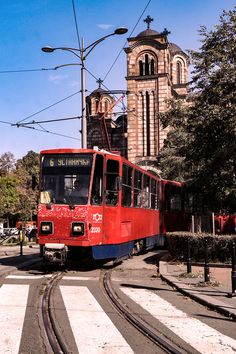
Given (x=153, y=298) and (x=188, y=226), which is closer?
(x=153, y=298)

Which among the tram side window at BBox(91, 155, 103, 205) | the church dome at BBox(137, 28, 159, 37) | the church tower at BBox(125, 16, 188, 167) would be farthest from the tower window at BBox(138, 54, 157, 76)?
the tram side window at BBox(91, 155, 103, 205)

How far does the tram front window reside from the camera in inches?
514

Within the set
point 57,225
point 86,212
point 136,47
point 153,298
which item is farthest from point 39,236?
point 136,47

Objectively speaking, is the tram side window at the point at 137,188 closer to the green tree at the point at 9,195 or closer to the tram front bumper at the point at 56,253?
the tram front bumper at the point at 56,253

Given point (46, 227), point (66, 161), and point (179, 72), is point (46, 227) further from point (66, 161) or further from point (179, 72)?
point (179, 72)

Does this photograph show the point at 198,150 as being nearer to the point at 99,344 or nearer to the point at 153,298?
the point at 153,298

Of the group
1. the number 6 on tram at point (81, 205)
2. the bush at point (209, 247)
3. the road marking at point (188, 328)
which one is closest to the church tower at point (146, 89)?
the bush at point (209, 247)

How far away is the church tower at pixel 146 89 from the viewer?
63.0m

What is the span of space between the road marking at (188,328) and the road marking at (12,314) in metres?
2.07

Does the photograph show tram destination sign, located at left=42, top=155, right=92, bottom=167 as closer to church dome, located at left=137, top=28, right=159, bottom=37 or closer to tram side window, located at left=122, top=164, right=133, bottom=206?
tram side window, located at left=122, top=164, right=133, bottom=206

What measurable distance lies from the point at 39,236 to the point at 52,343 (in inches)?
290

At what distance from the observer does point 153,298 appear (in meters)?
9.22

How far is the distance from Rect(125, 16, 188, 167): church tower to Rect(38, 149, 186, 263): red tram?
48.4 m

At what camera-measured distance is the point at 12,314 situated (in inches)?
298
